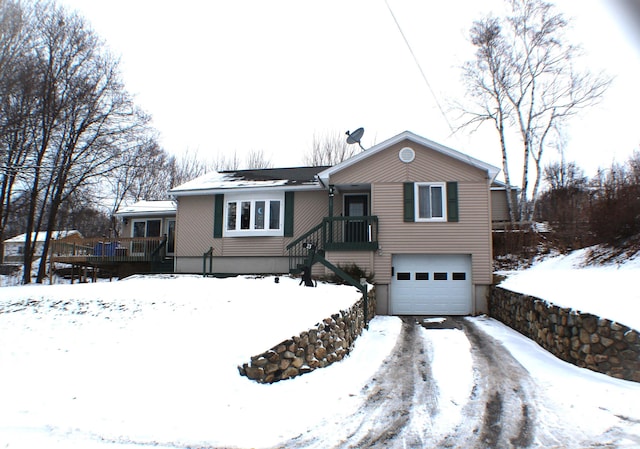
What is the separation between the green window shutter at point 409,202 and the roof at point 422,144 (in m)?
1.40

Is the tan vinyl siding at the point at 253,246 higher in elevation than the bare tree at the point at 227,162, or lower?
lower

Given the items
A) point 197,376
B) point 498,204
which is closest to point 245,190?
point 197,376

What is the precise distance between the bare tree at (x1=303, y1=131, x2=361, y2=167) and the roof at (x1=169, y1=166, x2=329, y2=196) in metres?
11.9

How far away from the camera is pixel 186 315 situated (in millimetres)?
6648

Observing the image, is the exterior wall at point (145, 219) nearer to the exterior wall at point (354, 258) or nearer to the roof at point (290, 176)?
the roof at point (290, 176)

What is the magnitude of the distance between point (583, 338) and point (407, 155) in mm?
7853

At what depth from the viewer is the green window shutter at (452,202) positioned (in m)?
12.3

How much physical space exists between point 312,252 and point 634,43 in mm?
8646

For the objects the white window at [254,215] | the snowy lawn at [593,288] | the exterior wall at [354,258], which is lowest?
the snowy lawn at [593,288]

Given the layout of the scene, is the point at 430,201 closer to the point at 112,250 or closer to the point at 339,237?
the point at 339,237

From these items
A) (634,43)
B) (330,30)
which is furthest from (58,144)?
(634,43)

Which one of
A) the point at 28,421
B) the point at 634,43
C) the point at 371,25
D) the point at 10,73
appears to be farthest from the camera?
the point at 10,73

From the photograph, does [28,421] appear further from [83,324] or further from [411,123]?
[411,123]

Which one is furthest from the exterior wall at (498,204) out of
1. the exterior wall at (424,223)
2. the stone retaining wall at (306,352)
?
the stone retaining wall at (306,352)
